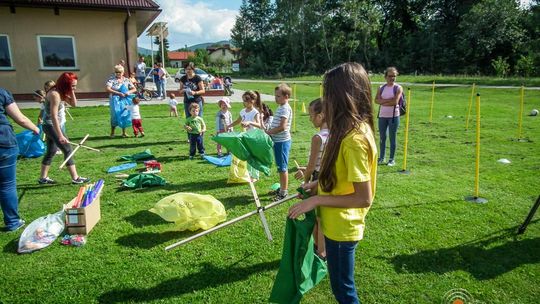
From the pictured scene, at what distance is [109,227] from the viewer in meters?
4.81

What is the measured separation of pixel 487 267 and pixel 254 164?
289 cm

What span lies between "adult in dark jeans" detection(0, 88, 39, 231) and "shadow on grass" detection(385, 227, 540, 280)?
4766 millimetres

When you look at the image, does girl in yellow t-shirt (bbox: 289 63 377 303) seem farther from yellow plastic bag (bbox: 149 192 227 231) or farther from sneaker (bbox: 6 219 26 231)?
sneaker (bbox: 6 219 26 231)

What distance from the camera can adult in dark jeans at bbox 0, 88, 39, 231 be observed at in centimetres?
437

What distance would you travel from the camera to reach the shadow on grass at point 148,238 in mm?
4375

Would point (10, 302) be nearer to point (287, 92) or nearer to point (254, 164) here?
point (254, 164)

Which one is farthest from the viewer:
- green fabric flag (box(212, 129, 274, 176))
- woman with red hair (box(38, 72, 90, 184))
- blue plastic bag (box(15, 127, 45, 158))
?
blue plastic bag (box(15, 127, 45, 158))

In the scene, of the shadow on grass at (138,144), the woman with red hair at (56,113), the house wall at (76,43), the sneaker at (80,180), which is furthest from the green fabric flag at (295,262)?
the house wall at (76,43)

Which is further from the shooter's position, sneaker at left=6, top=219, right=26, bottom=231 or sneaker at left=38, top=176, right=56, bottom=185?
sneaker at left=38, top=176, right=56, bottom=185

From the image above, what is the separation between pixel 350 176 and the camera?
7.03ft

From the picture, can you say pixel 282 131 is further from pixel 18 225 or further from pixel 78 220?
pixel 18 225

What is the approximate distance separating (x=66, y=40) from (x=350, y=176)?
738 inches

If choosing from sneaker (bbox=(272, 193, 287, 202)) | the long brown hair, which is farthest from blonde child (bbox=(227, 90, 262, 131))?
the long brown hair

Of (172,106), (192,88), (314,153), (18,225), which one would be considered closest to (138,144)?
(192,88)
